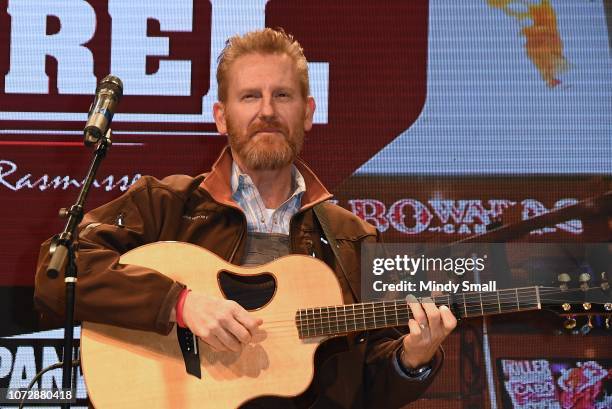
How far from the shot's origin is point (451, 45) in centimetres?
408

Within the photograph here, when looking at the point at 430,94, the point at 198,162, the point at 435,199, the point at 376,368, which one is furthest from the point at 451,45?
the point at 376,368

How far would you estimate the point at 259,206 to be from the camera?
314 cm

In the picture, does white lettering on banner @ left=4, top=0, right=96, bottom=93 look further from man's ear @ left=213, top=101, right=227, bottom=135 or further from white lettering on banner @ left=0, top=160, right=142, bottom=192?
man's ear @ left=213, top=101, right=227, bottom=135

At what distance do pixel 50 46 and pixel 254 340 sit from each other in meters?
1.91

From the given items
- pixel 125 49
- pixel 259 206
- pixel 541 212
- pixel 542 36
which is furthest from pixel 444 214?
pixel 125 49

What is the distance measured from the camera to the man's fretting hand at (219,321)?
2666 mm

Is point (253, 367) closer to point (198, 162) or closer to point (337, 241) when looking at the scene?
point (337, 241)

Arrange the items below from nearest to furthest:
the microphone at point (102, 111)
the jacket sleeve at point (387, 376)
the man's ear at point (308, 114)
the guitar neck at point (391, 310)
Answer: the microphone at point (102, 111) < the guitar neck at point (391, 310) < the jacket sleeve at point (387, 376) < the man's ear at point (308, 114)

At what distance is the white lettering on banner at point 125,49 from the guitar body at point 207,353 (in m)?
1.33

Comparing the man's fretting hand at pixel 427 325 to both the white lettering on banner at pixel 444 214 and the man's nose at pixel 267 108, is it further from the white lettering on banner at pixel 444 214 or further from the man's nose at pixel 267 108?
the white lettering on banner at pixel 444 214

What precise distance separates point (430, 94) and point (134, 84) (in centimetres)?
128

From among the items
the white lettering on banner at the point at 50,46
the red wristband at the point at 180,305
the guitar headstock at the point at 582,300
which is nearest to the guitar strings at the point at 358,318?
the guitar headstock at the point at 582,300

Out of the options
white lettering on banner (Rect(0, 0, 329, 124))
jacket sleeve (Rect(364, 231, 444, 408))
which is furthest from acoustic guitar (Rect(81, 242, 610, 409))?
white lettering on banner (Rect(0, 0, 329, 124))

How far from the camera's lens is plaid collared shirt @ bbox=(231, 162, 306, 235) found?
3.11 metres
